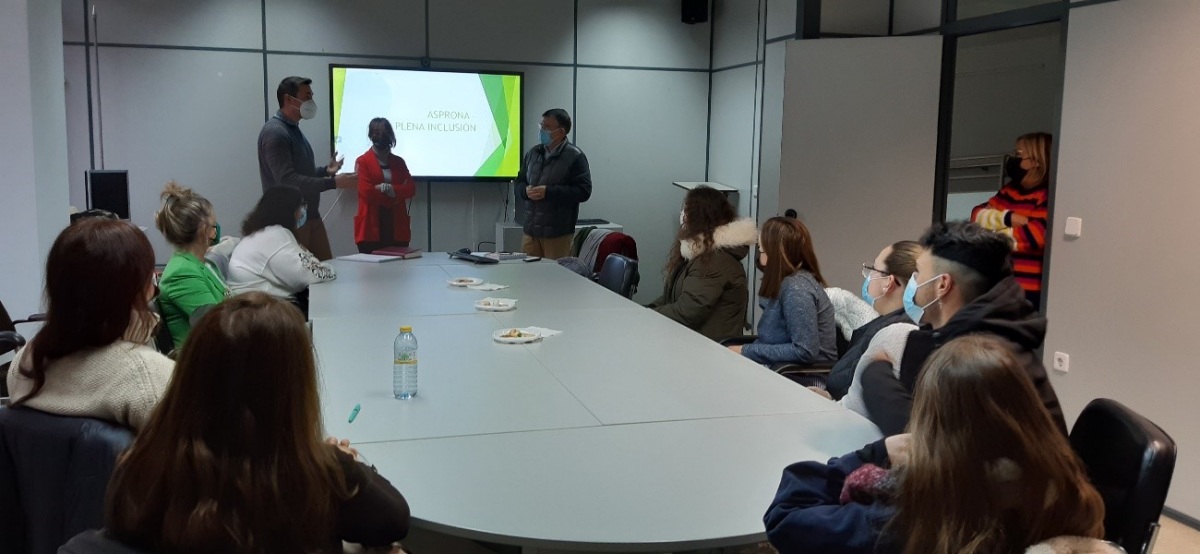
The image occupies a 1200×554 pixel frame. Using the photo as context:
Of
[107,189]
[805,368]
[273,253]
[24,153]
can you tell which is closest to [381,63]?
[107,189]

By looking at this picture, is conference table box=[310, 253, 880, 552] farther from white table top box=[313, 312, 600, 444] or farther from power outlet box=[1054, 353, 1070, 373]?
power outlet box=[1054, 353, 1070, 373]

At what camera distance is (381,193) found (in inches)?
272

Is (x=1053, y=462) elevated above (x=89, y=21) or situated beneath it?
situated beneath

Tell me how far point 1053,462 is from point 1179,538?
282 centimetres

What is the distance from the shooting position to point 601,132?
790 cm

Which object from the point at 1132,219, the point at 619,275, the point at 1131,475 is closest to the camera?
the point at 1131,475

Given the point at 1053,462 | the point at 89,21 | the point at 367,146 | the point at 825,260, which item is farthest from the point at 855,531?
the point at 89,21

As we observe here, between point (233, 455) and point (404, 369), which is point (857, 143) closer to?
point (404, 369)

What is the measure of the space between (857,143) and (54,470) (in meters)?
4.88

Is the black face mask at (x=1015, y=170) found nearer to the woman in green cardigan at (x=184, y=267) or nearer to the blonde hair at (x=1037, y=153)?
the blonde hair at (x=1037, y=153)

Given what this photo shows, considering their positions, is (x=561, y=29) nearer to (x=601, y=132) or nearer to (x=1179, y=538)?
(x=601, y=132)

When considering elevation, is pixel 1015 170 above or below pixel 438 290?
above

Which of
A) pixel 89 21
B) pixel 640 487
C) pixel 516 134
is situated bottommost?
pixel 640 487

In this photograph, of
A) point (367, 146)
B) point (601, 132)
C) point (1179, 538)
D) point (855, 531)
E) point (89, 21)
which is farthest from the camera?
point (601, 132)
